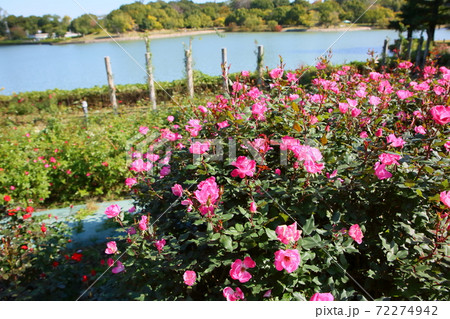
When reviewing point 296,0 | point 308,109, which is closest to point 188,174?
point 308,109

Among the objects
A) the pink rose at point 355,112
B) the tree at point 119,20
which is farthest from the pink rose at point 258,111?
the tree at point 119,20

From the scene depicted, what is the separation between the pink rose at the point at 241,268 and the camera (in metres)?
1.32

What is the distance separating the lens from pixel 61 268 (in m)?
2.42

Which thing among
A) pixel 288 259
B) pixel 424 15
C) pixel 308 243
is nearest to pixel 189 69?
pixel 308 243

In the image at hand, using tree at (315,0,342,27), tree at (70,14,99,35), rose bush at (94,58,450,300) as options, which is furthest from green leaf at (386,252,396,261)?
tree at (70,14,99,35)

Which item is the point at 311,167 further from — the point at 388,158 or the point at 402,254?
the point at 402,254

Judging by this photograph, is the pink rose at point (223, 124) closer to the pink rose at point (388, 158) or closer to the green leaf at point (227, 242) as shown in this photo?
the green leaf at point (227, 242)

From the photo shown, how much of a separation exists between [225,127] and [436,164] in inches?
37.4

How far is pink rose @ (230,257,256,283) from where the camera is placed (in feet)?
4.33

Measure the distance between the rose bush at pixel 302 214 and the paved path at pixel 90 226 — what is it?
5.12ft

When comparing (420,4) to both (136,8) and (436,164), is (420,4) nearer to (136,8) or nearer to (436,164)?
(136,8)

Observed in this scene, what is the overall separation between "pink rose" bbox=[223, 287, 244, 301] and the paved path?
1.87 metres

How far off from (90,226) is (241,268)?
8.62ft
